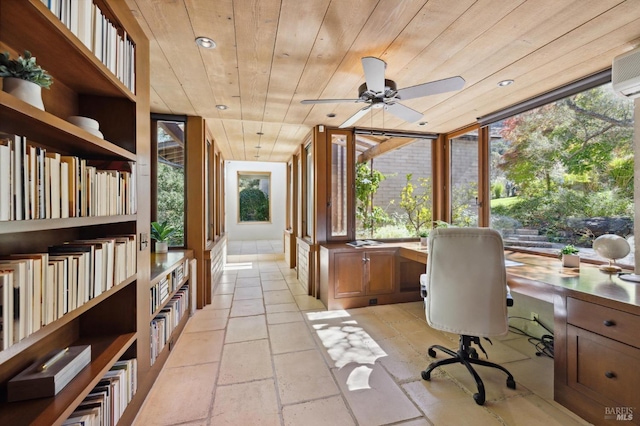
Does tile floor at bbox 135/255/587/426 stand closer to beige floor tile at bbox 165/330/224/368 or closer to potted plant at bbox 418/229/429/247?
beige floor tile at bbox 165/330/224/368

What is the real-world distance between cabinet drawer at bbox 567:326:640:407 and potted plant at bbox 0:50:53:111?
2.98m

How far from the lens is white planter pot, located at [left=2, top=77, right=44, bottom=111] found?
966 mm

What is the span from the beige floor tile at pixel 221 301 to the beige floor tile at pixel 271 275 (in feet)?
3.37

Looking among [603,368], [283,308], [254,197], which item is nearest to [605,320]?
[603,368]

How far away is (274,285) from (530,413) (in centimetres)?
357

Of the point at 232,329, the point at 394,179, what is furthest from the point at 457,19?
the point at 232,329

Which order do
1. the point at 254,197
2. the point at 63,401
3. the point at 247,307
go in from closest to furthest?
the point at 63,401, the point at 247,307, the point at 254,197

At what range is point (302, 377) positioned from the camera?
2.14 meters

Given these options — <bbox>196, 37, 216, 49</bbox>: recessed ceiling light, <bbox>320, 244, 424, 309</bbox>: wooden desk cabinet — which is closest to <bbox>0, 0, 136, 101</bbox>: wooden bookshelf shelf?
<bbox>196, 37, 216, 49</bbox>: recessed ceiling light

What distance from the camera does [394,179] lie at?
4402mm

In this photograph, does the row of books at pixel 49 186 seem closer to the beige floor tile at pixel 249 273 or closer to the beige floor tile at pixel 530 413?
the beige floor tile at pixel 530 413

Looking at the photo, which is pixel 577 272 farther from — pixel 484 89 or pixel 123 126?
pixel 123 126

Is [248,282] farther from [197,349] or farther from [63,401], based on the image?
[63,401]

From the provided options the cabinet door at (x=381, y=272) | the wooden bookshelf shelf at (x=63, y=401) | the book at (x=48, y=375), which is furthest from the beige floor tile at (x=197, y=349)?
the cabinet door at (x=381, y=272)
